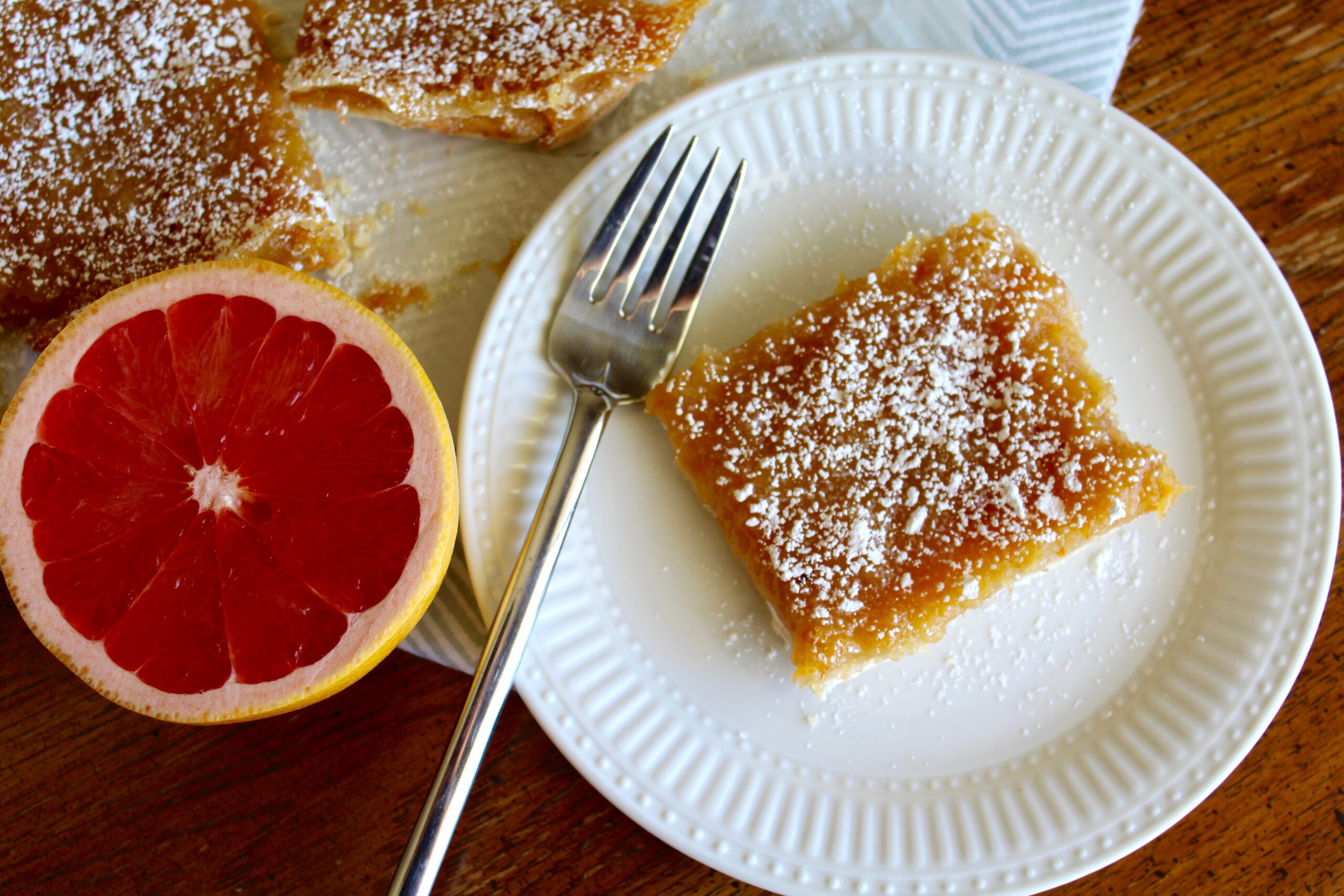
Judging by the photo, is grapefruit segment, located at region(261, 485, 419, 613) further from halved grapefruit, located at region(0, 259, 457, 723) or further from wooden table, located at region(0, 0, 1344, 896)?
wooden table, located at region(0, 0, 1344, 896)

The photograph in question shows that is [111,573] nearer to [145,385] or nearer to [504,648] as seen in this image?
[145,385]

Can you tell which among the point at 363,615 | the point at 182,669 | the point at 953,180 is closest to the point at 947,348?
the point at 953,180

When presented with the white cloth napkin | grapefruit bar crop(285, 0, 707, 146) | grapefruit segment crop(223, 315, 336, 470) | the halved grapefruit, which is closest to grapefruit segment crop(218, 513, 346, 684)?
the halved grapefruit

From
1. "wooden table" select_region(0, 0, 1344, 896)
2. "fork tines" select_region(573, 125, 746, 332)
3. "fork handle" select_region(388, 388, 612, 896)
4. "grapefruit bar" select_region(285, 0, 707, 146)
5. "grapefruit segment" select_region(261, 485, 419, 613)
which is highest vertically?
"grapefruit bar" select_region(285, 0, 707, 146)

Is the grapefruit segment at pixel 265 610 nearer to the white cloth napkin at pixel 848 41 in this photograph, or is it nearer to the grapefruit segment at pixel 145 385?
the grapefruit segment at pixel 145 385

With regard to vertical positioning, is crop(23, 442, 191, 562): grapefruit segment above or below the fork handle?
above

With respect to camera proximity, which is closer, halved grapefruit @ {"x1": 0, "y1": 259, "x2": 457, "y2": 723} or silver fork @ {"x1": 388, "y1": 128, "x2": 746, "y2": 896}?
halved grapefruit @ {"x1": 0, "y1": 259, "x2": 457, "y2": 723}

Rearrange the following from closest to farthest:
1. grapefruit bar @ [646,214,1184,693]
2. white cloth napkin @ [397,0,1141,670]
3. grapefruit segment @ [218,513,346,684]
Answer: grapefruit segment @ [218,513,346,684] < grapefruit bar @ [646,214,1184,693] < white cloth napkin @ [397,0,1141,670]

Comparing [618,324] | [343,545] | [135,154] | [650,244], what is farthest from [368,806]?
[135,154]
